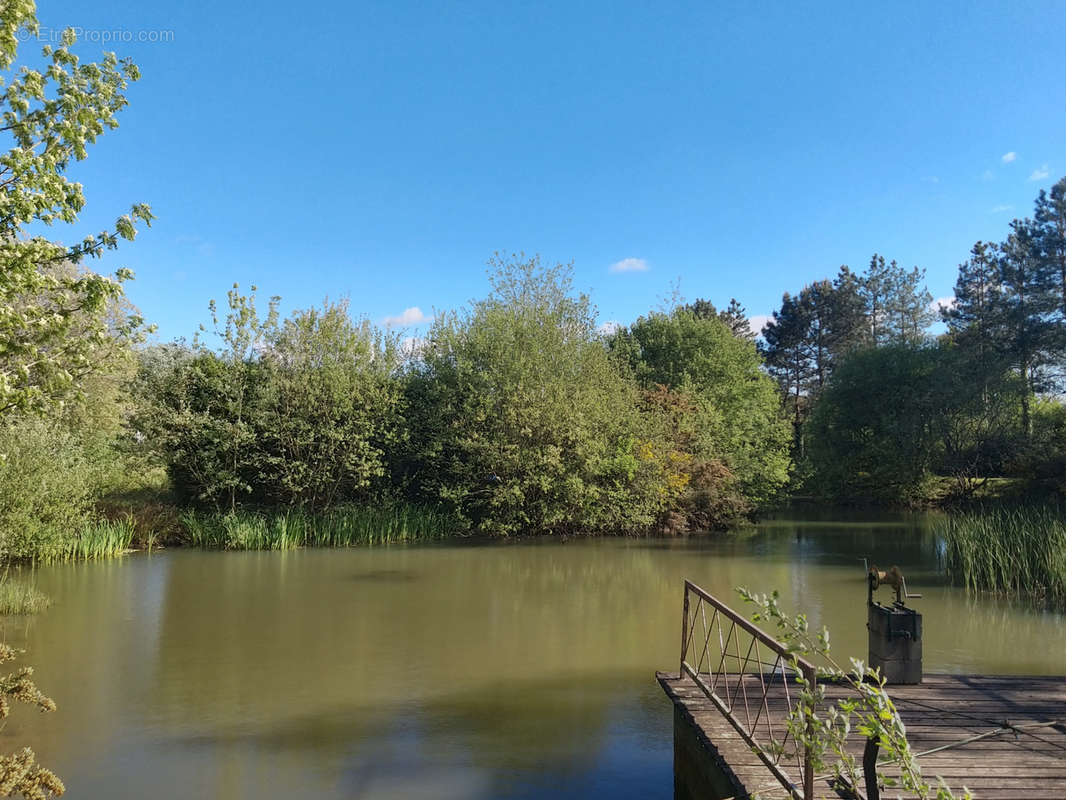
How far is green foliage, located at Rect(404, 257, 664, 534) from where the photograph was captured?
1922cm

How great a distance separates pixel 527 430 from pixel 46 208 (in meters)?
14.4

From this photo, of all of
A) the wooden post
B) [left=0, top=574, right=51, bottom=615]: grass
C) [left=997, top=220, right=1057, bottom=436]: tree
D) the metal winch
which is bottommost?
[left=0, top=574, right=51, bottom=615]: grass

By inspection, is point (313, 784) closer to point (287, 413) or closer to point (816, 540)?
point (287, 413)

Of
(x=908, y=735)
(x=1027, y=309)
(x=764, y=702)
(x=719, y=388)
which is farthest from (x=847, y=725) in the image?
(x=1027, y=309)

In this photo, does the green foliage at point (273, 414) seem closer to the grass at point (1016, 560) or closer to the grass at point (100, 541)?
the grass at point (100, 541)

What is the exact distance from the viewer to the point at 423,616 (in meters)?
10.5

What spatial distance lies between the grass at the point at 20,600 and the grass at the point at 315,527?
660cm

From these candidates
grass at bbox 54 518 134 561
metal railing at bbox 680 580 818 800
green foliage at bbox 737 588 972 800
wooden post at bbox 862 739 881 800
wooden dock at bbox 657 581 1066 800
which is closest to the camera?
green foliage at bbox 737 588 972 800

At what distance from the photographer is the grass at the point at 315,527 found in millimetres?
17828

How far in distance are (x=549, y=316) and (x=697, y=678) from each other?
1588cm

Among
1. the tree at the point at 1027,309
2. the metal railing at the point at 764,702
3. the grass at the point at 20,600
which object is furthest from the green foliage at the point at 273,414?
the tree at the point at 1027,309

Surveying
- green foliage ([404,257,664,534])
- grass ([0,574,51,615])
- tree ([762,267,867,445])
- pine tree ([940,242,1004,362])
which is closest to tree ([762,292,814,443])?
tree ([762,267,867,445])

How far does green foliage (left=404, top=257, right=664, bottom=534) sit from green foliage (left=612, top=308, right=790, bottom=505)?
118 inches

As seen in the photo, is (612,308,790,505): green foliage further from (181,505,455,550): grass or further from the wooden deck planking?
the wooden deck planking
